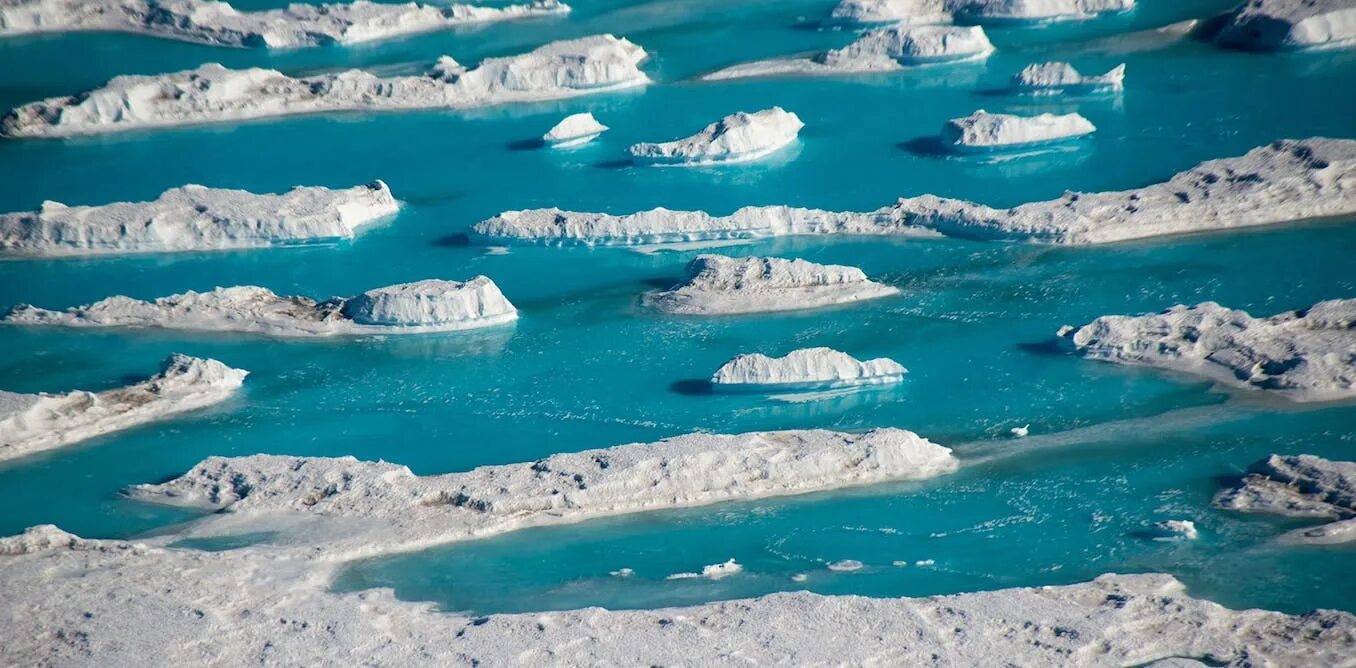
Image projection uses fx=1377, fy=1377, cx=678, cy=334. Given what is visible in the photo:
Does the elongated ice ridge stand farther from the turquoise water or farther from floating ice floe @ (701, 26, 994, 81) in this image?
floating ice floe @ (701, 26, 994, 81)

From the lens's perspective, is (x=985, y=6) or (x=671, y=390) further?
(x=985, y=6)

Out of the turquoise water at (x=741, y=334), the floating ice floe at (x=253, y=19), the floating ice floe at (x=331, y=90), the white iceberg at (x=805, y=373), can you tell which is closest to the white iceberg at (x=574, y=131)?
the turquoise water at (x=741, y=334)

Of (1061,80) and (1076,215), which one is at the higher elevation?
(1061,80)

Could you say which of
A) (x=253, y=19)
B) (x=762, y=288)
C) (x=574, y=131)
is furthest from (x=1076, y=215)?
(x=253, y=19)

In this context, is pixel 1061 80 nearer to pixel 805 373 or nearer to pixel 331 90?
pixel 805 373

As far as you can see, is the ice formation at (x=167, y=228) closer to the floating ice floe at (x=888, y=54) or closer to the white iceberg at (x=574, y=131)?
the white iceberg at (x=574, y=131)

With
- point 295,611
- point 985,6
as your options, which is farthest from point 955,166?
point 295,611

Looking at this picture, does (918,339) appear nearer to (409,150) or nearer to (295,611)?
(295,611)
